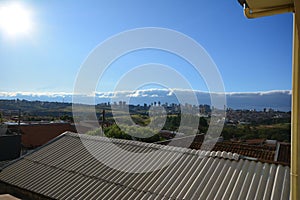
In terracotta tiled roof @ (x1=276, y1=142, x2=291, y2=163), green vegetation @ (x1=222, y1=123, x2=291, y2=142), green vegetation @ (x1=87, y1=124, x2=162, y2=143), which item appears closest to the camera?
terracotta tiled roof @ (x1=276, y1=142, x2=291, y2=163)

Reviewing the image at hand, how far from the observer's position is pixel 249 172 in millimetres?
4188

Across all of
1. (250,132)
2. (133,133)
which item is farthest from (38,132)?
(250,132)

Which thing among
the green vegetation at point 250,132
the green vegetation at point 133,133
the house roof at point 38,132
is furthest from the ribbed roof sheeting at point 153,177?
the house roof at point 38,132

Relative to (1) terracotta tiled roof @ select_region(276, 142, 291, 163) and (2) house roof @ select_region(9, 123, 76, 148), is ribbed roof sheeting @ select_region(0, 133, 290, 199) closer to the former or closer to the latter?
(1) terracotta tiled roof @ select_region(276, 142, 291, 163)

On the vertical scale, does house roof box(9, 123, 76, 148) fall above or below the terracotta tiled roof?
below

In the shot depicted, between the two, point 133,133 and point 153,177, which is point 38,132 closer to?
point 133,133

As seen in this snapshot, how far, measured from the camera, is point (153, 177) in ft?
15.1

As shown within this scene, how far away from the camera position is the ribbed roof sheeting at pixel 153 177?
385cm

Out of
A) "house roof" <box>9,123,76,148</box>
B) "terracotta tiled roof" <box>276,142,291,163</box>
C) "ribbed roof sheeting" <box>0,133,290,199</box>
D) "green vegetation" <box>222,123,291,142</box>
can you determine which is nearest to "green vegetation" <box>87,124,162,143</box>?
"green vegetation" <box>222,123,291,142</box>

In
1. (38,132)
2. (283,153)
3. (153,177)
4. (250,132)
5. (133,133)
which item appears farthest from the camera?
(38,132)

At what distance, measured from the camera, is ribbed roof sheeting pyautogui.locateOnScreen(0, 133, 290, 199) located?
3850mm

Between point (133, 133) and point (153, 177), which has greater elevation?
point (153, 177)

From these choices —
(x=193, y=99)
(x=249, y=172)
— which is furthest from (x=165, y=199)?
(x=193, y=99)

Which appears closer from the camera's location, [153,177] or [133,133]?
[153,177]
